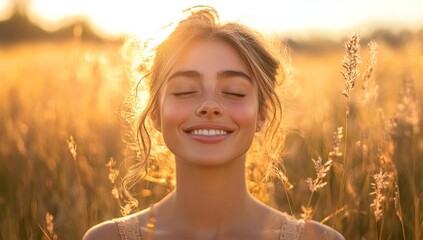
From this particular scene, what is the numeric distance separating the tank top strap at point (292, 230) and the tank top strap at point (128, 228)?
53cm

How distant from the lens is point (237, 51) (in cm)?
300

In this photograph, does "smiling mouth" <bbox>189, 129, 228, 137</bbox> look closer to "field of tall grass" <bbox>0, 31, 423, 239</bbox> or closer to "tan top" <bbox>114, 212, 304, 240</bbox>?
"field of tall grass" <bbox>0, 31, 423, 239</bbox>

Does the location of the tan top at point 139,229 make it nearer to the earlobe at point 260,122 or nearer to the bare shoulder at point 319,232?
the bare shoulder at point 319,232

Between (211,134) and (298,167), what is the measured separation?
6.41ft

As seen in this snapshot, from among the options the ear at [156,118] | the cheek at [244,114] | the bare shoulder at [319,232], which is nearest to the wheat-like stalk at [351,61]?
the cheek at [244,114]

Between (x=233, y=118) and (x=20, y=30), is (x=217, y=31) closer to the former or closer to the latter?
(x=233, y=118)

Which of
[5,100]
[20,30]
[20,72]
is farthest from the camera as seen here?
[20,30]

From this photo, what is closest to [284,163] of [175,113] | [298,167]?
[298,167]

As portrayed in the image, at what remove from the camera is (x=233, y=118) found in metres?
2.81

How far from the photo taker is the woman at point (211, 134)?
2803mm

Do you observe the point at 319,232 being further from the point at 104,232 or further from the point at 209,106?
the point at 104,232

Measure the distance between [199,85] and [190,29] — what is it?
0.32 metres

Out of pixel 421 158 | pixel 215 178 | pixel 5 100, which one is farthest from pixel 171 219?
pixel 5 100

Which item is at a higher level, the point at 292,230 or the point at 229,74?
the point at 229,74
